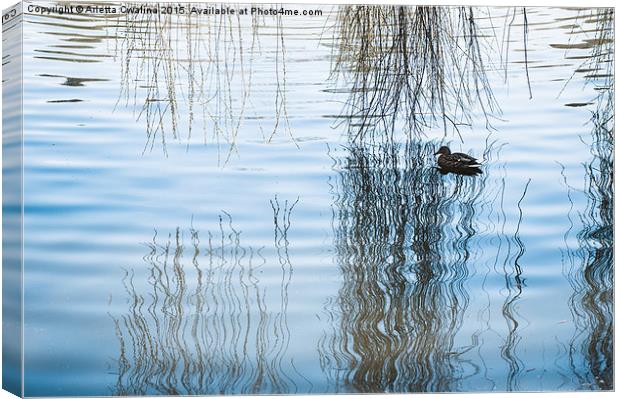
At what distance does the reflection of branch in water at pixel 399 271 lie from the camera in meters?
6.34

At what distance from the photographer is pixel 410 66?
21.0ft

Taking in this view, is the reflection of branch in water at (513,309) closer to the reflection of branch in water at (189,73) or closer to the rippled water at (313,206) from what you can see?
the rippled water at (313,206)

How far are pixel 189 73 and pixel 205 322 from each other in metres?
1.27

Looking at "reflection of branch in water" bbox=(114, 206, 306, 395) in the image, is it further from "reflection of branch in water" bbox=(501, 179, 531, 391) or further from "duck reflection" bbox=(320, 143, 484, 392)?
"reflection of branch in water" bbox=(501, 179, 531, 391)

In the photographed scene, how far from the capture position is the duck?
6.41 m

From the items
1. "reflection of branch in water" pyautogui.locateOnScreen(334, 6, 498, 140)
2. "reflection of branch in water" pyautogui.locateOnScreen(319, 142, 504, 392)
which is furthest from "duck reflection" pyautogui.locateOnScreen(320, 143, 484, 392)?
"reflection of branch in water" pyautogui.locateOnScreen(334, 6, 498, 140)

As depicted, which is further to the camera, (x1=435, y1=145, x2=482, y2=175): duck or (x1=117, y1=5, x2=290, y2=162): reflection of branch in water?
(x1=435, y1=145, x2=482, y2=175): duck

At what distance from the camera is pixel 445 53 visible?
642 cm

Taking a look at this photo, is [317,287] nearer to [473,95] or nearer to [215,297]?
[215,297]

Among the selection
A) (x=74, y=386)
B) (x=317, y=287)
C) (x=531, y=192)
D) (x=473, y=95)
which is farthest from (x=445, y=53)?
(x=74, y=386)

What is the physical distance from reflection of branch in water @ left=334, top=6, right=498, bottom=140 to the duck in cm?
14

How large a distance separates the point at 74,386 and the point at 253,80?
1.79 m

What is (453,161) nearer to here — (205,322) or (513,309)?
(513,309)

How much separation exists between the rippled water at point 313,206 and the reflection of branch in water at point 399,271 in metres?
0.01
